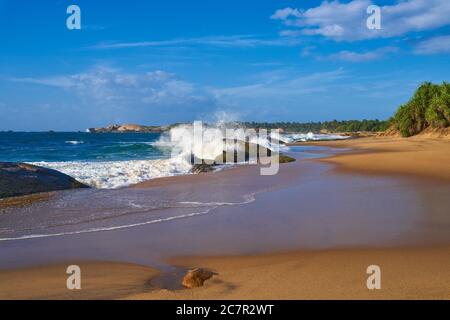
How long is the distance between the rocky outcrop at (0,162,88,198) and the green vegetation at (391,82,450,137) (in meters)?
42.4

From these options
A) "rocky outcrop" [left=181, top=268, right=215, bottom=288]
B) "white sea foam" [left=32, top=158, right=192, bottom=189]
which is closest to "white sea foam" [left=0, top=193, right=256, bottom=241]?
"rocky outcrop" [left=181, top=268, right=215, bottom=288]

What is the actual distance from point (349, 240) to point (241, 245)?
1.82 meters

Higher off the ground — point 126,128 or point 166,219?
point 126,128

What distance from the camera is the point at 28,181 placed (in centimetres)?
1308

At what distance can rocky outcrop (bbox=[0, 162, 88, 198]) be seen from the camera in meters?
12.5

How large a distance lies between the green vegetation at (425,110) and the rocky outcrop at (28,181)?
42441mm

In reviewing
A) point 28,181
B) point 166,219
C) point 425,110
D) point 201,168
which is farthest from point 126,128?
point 166,219

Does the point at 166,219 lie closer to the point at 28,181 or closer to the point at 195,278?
the point at 195,278

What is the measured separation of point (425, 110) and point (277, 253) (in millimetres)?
50669

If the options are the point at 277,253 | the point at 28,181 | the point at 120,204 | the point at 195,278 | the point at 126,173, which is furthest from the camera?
the point at 126,173

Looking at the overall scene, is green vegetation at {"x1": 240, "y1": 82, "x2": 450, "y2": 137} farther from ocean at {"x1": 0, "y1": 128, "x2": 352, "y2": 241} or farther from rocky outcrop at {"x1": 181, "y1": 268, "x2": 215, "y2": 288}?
rocky outcrop at {"x1": 181, "y1": 268, "x2": 215, "y2": 288}

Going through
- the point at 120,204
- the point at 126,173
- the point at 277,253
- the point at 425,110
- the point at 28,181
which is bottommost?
the point at 277,253
